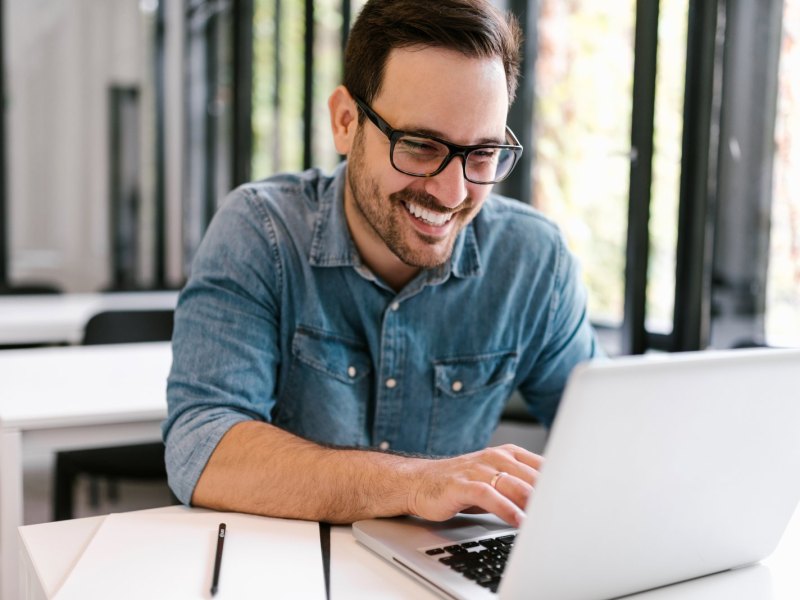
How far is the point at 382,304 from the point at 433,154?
289 millimetres

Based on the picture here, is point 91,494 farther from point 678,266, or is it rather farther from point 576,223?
point 678,266

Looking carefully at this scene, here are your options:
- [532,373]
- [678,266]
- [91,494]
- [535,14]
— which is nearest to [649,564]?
[532,373]

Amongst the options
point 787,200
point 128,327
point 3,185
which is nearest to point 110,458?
point 128,327

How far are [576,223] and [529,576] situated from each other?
1948 mm

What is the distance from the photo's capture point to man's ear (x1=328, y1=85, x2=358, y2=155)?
1383 millimetres

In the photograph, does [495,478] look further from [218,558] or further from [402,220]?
[402,220]

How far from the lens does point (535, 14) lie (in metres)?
2.75

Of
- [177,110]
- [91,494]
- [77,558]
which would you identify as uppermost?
[177,110]

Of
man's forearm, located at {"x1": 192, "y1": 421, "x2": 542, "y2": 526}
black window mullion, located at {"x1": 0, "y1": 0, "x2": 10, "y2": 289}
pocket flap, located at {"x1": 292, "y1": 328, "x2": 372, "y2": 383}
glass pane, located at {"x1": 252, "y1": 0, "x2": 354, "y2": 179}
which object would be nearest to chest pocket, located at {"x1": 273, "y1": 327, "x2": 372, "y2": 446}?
pocket flap, located at {"x1": 292, "y1": 328, "x2": 372, "y2": 383}

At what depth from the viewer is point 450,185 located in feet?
4.10

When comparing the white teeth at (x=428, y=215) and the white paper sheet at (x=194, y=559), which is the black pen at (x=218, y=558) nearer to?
the white paper sheet at (x=194, y=559)

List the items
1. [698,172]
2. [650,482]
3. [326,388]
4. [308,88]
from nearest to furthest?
[650,482]
[326,388]
[698,172]
[308,88]

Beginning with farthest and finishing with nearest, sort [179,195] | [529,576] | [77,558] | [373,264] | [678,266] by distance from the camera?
[179,195] < [678,266] < [373,264] < [77,558] < [529,576]

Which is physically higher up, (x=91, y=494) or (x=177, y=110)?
(x=177, y=110)
